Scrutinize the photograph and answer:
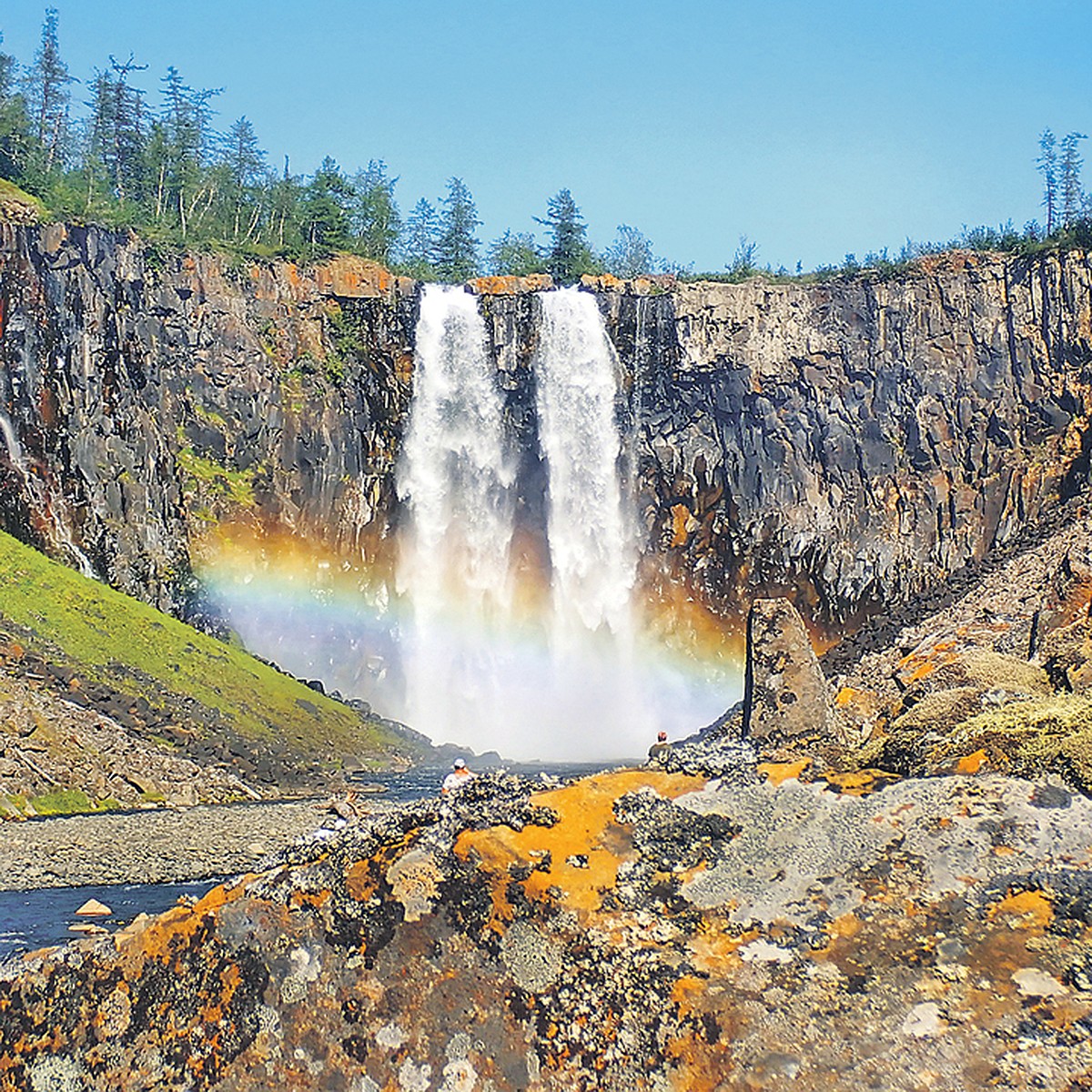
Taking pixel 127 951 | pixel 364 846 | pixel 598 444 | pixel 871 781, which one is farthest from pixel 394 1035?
pixel 598 444

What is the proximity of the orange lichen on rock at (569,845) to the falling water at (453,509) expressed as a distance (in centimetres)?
8242

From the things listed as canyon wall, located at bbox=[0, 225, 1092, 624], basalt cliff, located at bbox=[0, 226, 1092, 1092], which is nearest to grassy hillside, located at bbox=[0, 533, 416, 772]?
canyon wall, located at bbox=[0, 225, 1092, 624]

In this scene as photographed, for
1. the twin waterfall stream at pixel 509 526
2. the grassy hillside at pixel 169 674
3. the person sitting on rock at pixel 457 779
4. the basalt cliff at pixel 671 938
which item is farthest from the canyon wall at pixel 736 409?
the basalt cliff at pixel 671 938

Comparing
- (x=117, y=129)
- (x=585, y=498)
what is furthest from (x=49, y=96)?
(x=585, y=498)

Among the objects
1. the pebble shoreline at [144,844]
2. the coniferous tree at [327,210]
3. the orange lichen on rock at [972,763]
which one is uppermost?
the coniferous tree at [327,210]

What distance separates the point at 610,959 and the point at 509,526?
8326 cm

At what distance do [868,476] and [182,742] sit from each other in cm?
5486

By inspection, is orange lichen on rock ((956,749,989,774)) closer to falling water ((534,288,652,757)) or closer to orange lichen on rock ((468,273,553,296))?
falling water ((534,288,652,757))

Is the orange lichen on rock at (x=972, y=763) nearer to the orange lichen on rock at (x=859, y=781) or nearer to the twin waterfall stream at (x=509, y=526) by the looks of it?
the orange lichen on rock at (x=859, y=781)

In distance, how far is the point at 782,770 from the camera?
242 inches

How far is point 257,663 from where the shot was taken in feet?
238

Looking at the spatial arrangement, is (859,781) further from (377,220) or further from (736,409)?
(377,220)

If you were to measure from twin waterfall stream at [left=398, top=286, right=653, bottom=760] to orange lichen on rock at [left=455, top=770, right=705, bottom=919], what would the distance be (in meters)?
82.2

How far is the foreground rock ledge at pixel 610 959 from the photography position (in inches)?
188
